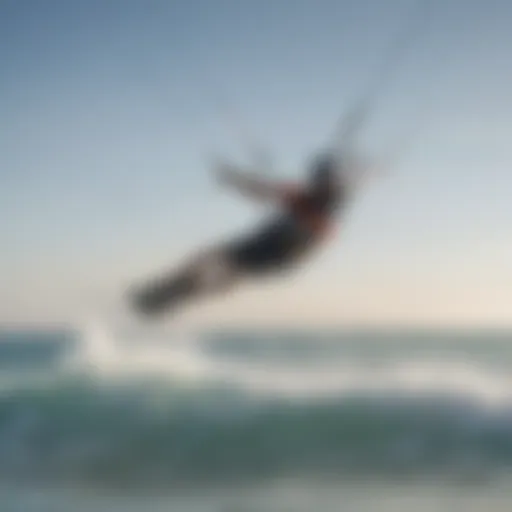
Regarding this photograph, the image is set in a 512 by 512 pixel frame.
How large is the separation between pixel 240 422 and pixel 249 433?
234 millimetres

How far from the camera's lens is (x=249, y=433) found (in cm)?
748

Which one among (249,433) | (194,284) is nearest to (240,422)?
(249,433)

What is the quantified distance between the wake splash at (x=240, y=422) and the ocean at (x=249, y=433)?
0.02 m

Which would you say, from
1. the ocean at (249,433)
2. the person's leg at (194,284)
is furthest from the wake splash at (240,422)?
the person's leg at (194,284)

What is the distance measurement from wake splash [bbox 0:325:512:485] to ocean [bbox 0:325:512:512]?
18 millimetres

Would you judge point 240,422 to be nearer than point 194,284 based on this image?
No

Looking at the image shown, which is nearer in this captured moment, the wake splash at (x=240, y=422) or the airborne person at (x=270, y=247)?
the airborne person at (x=270, y=247)

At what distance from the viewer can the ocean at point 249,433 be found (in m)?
5.57

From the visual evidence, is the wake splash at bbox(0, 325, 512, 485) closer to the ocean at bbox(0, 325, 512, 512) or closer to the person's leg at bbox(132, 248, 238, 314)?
the ocean at bbox(0, 325, 512, 512)

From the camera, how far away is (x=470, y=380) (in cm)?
922

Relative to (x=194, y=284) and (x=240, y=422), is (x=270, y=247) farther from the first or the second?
(x=240, y=422)

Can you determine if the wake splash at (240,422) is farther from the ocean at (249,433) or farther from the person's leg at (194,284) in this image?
the person's leg at (194,284)

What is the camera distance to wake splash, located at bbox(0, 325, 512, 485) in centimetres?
639

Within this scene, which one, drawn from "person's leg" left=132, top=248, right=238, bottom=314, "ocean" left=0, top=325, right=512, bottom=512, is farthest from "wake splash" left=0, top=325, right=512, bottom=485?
"person's leg" left=132, top=248, right=238, bottom=314
